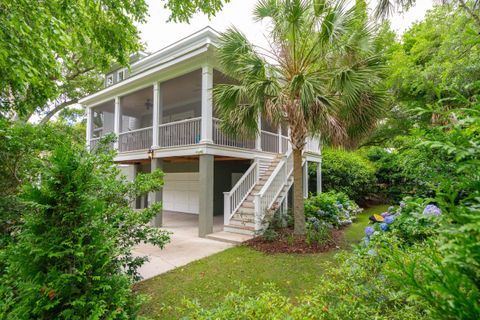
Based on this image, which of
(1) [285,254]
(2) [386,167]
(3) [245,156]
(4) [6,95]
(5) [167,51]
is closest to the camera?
(4) [6,95]

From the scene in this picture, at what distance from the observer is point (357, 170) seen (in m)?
13.5

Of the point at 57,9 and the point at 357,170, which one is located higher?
the point at 57,9

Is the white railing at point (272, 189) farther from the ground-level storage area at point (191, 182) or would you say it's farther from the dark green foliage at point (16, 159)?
the dark green foliage at point (16, 159)

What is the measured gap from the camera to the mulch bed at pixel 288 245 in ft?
21.1

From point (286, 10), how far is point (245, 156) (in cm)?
494

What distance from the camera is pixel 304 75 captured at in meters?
6.42

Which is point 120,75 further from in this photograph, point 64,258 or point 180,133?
point 64,258

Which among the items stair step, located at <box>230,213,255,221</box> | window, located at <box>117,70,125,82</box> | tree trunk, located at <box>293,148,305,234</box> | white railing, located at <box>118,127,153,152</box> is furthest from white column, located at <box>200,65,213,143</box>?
window, located at <box>117,70,125,82</box>

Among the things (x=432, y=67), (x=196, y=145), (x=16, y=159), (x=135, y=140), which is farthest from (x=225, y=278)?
(x=432, y=67)

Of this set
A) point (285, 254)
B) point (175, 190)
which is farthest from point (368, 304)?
point (175, 190)

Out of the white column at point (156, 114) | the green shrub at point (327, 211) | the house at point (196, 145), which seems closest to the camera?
the house at point (196, 145)

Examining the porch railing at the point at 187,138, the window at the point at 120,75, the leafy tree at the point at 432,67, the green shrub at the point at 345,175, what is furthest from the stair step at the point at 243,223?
the window at the point at 120,75

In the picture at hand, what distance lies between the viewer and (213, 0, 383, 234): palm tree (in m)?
6.14

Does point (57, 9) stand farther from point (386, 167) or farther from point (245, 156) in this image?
point (386, 167)
